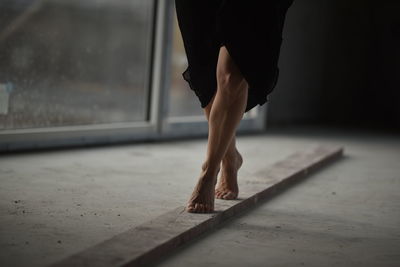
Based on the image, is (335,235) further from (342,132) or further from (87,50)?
(342,132)

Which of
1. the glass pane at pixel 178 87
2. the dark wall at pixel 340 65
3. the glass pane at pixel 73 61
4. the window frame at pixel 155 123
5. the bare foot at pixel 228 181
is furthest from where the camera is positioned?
the dark wall at pixel 340 65

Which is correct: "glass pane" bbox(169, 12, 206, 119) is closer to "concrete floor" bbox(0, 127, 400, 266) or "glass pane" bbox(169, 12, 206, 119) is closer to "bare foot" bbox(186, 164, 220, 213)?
"concrete floor" bbox(0, 127, 400, 266)

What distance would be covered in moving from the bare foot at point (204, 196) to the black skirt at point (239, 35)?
37 centimetres

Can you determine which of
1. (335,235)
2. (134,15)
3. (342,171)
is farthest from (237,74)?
(134,15)

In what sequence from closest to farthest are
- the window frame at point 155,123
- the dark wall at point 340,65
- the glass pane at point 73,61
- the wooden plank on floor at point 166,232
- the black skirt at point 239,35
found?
the wooden plank on floor at point 166,232, the black skirt at point 239,35, the glass pane at point 73,61, the window frame at point 155,123, the dark wall at point 340,65

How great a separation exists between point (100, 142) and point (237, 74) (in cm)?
233

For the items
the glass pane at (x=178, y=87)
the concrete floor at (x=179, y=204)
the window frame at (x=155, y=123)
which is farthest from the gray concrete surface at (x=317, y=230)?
the glass pane at (x=178, y=87)

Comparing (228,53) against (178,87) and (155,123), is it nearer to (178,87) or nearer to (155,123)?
(155,123)

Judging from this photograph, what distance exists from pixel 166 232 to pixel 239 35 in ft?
2.56

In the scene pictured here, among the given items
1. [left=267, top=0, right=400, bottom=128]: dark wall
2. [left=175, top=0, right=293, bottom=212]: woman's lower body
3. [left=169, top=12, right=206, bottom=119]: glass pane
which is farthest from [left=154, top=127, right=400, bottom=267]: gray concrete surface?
[left=267, top=0, right=400, bottom=128]: dark wall

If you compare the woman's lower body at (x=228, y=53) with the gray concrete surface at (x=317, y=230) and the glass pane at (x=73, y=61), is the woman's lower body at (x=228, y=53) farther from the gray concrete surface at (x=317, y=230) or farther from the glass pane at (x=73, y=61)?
the glass pane at (x=73, y=61)

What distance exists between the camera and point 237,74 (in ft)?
8.66

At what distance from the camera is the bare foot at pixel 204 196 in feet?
8.56

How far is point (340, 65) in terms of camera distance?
27.6 ft
